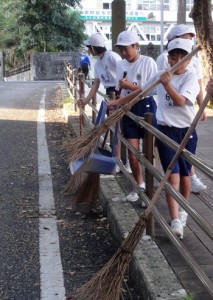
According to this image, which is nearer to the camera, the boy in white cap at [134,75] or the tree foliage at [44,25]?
the boy in white cap at [134,75]

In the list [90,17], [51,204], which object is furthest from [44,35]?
[51,204]

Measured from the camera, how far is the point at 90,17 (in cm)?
5662

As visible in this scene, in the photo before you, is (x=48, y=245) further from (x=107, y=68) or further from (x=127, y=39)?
(x=107, y=68)

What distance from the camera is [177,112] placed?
466 centimetres

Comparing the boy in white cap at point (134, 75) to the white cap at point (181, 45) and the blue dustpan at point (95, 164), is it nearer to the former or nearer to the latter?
the blue dustpan at point (95, 164)

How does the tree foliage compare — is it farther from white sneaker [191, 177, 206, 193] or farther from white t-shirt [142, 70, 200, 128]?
white t-shirt [142, 70, 200, 128]

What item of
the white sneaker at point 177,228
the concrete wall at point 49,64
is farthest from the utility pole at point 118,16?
the concrete wall at point 49,64

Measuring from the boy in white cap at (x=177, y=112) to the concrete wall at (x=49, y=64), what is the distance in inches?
1377

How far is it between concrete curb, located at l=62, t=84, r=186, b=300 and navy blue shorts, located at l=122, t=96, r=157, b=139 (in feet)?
2.08

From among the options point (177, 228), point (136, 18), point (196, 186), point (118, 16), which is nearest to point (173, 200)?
point (177, 228)

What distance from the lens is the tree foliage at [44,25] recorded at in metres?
40.1

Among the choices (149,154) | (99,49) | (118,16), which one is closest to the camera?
(149,154)

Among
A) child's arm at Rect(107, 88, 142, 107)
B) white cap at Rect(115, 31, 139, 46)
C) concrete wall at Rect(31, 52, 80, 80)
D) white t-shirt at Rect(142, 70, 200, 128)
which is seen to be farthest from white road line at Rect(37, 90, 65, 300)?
concrete wall at Rect(31, 52, 80, 80)

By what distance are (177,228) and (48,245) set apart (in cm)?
113
